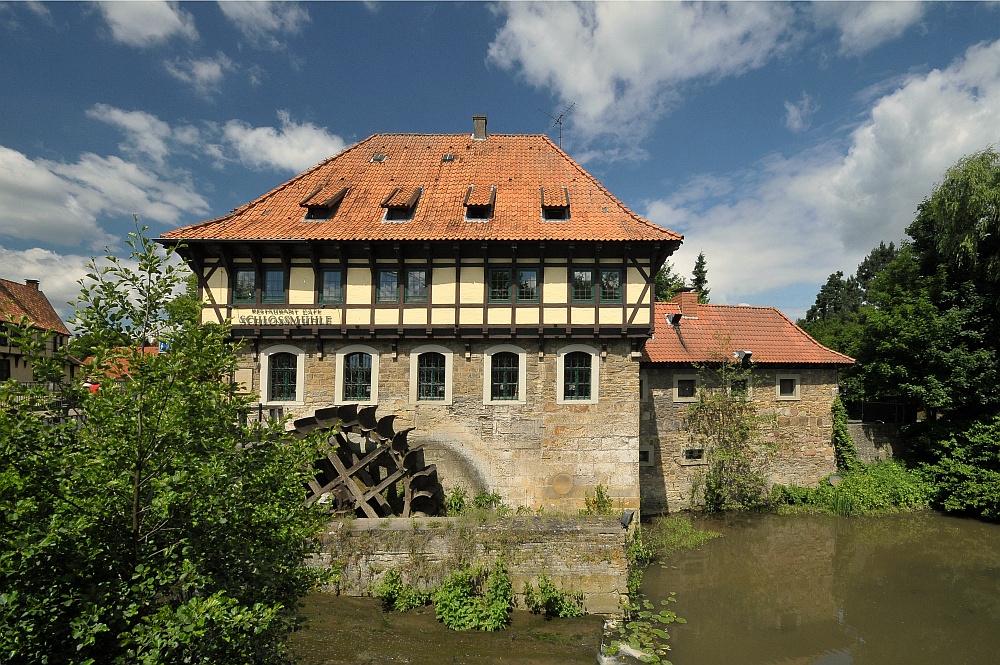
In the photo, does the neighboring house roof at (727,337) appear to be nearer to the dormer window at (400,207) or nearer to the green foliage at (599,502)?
the green foliage at (599,502)

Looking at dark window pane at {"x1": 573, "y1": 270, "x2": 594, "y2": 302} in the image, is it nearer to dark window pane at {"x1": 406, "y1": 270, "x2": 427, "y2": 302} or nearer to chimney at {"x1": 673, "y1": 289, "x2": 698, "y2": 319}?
dark window pane at {"x1": 406, "y1": 270, "x2": 427, "y2": 302}

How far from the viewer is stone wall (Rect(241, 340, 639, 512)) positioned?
35.3ft

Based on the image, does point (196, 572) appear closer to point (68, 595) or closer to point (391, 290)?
point (68, 595)

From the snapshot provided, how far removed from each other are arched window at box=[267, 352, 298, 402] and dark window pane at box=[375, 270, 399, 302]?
2653mm

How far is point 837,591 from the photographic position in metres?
9.95

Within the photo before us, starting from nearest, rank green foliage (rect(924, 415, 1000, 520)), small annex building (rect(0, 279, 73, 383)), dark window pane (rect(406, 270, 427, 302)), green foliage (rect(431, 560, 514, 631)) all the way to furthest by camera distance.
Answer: green foliage (rect(431, 560, 514, 631)), dark window pane (rect(406, 270, 427, 302)), green foliage (rect(924, 415, 1000, 520)), small annex building (rect(0, 279, 73, 383))

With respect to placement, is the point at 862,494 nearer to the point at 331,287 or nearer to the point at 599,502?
the point at 599,502

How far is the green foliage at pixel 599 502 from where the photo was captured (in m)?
10.4

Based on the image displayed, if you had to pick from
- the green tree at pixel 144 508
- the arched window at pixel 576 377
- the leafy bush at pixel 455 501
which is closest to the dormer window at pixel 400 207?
the arched window at pixel 576 377

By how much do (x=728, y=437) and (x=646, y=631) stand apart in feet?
26.2

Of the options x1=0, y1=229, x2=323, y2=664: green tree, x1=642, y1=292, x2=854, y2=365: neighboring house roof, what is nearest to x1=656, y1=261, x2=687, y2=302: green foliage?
x1=642, y1=292, x2=854, y2=365: neighboring house roof

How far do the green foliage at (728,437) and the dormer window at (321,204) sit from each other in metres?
12.2

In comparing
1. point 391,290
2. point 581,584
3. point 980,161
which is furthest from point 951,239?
point 391,290

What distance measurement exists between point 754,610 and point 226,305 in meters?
13.6
